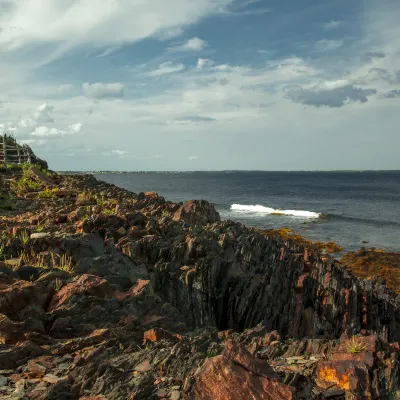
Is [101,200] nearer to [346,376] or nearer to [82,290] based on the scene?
[82,290]

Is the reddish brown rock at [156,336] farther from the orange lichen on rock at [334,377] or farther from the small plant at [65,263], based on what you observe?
the small plant at [65,263]

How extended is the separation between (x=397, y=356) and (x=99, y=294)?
628 centimetres

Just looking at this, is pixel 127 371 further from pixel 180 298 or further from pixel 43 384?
pixel 180 298

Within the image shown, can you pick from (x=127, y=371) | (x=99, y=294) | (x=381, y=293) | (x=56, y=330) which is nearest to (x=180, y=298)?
(x=99, y=294)

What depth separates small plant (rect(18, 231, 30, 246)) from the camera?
37.9 feet

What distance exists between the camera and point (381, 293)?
2027 centimetres

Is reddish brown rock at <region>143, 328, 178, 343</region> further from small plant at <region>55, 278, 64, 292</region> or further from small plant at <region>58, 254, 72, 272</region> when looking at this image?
small plant at <region>58, 254, 72, 272</region>

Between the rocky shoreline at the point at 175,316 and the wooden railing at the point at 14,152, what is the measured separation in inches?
632

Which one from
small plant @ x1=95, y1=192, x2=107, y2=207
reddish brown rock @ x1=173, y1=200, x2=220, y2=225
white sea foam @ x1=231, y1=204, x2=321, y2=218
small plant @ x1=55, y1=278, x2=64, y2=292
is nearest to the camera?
small plant @ x1=55, y1=278, x2=64, y2=292


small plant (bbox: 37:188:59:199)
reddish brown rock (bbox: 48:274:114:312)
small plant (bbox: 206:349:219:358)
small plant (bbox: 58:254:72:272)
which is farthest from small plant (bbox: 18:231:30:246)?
small plant (bbox: 37:188:59:199)

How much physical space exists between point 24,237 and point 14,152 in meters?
29.1

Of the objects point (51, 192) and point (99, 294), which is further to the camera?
point (51, 192)

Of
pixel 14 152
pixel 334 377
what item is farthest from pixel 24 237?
pixel 14 152

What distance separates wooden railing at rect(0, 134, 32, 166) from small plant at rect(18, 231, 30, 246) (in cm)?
2426
